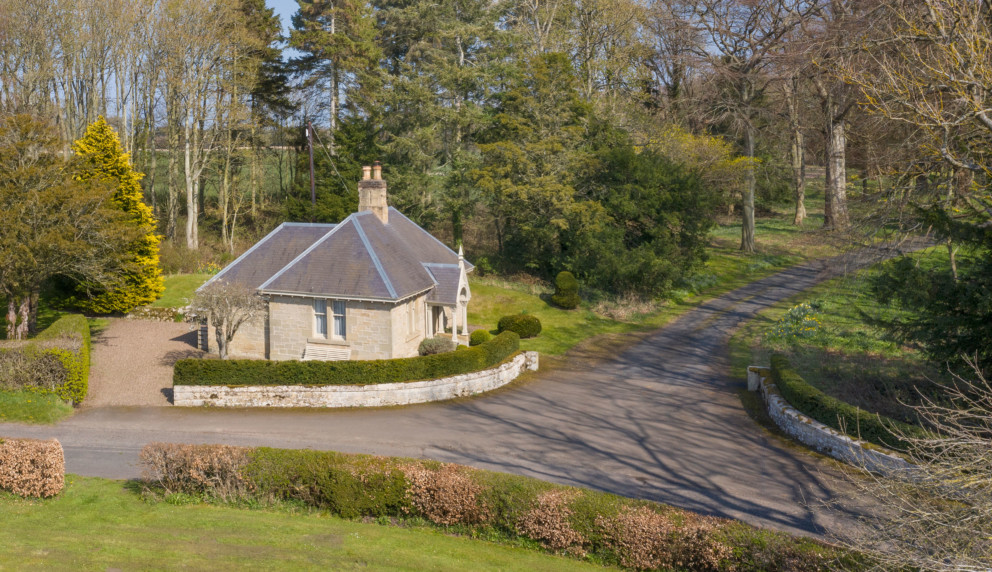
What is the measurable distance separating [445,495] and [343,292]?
12598 millimetres

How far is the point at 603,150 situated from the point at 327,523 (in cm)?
3165

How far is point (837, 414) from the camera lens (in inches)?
723

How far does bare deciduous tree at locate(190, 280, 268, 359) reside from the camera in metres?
24.6

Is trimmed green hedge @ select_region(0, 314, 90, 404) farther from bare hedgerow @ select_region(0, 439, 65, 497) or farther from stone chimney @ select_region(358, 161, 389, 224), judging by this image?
stone chimney @ select_region(358, 161, 389, 224)

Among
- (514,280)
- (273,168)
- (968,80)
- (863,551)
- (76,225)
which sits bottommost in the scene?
(863,551)

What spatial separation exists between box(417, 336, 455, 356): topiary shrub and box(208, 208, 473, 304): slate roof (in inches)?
72.5

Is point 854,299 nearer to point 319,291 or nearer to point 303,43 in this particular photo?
point 319,291

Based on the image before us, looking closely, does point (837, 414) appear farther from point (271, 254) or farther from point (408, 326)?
point (271, 254)

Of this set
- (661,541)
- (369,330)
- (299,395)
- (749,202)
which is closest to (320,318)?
(369,330)

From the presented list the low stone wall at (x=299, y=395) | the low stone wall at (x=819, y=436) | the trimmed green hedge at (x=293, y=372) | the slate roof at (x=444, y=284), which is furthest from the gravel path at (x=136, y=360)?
the low stone wall at (x=819, y=436)

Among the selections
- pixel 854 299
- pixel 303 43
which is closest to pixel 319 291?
A: pixel 854 299

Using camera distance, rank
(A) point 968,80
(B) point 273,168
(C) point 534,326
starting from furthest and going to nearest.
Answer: (B) point 273,168, (C) point 534,326, (A) point 968,80

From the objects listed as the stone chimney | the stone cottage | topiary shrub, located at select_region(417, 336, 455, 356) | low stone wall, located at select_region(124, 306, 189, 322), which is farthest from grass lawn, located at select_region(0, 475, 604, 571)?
low stone wall, located at select_region(124, 306, 189, 322)

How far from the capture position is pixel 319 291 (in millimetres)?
25719
